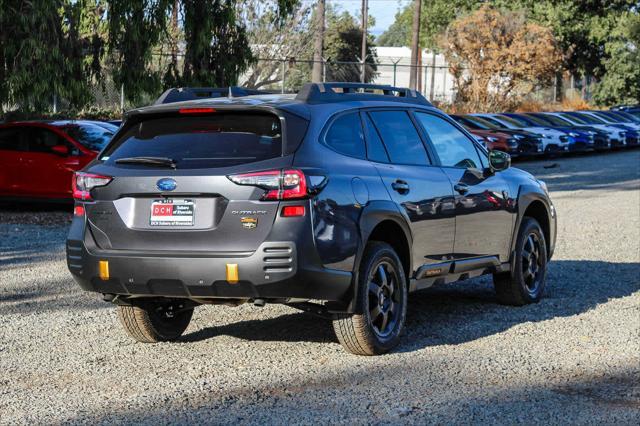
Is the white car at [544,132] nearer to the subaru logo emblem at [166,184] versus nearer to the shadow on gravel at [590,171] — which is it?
the shadow on gravel at [590,171]

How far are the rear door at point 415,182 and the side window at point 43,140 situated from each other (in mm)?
11047

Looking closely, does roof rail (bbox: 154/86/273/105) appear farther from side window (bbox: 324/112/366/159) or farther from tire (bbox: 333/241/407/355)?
tire (bbox: 333/241/407/355)

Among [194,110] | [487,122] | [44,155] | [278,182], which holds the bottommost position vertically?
[487,122]

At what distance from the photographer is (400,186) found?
7793 millimetres

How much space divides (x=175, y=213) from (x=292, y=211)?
749mm

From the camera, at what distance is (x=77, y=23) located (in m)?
18.4

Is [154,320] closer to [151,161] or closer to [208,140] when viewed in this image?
[151,161]

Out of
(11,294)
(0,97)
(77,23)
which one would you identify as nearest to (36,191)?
(0,97)

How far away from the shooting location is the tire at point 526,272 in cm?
952

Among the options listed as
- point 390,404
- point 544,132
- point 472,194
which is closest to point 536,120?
point 544,132

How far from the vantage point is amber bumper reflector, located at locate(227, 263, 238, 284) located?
22.3ft

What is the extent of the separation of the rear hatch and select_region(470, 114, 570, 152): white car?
1092 inches

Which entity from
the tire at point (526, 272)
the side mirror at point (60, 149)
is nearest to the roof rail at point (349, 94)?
the tire at point (526, 272)

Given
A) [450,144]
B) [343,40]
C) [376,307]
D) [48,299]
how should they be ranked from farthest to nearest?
[343,40] < [48,299] < [450,144] < [376,307]
